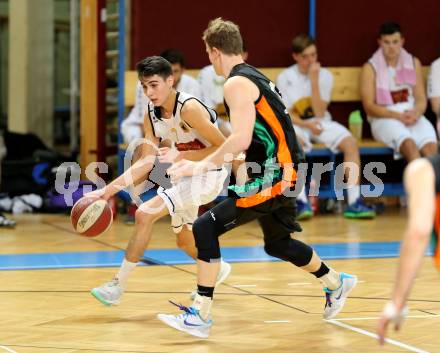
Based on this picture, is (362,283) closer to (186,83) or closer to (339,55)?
(186,83)

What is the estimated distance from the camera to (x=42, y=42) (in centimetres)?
1311

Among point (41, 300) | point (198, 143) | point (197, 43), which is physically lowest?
point (41, 300)

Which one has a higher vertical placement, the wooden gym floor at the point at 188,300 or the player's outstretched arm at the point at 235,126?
the player's outstretched arm at the point at 235,126

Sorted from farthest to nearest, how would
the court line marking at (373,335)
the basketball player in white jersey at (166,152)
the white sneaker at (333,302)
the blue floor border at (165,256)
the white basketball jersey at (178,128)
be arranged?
the blue floor border at (165,256)
the white basketball jersey at (178,128)
the basketball player in white jersey at (166,152)
the white sneaker at (333,302)
the court line marking at (373,335)

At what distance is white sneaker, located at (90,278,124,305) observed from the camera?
5.94 meters

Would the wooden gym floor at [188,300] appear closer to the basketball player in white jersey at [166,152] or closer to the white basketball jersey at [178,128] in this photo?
the basketball player in white jersey at [166,152]

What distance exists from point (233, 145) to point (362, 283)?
85.0 inches

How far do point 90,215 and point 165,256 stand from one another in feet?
6.60

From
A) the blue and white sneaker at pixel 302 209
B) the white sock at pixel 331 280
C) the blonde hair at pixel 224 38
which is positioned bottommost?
the blue and white sneaker at pixel 302 209

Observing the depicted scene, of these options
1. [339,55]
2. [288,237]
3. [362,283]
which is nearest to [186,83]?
[339,55]

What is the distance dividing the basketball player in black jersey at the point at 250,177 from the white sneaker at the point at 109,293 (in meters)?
0.56

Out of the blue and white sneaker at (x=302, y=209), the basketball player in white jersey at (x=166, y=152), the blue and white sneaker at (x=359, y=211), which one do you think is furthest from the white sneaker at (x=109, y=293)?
the blue and white sneaker at (x=359, y=211)

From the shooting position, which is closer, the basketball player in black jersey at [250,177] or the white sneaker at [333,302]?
the basketball player in black jersey at [250,177]

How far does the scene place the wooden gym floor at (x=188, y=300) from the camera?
518 cm
